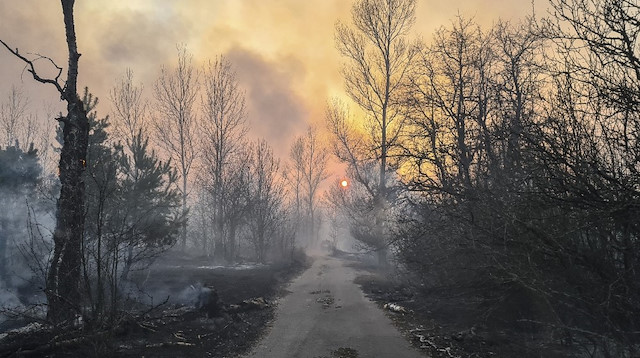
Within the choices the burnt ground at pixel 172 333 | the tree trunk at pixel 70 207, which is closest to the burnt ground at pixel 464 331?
the burnt ground at pixel 172 333

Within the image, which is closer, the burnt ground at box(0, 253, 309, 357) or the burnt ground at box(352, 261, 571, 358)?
the burnt ground at box(0, 253, 309, 357)

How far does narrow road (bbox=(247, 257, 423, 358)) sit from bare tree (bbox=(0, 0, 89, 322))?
16.3 ft

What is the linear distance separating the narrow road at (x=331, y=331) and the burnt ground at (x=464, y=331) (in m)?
0.54

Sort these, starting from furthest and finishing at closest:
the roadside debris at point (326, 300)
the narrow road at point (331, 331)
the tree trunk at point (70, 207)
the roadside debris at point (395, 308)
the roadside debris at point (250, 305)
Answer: the roadside debris at point (326, 300)
the roadside debris at point (395, 308)
the roadside debris at point (250, 305)
the tree trunk at point (70, 207)
the narrow road at point (331, 331)

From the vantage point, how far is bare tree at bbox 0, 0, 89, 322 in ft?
27.1

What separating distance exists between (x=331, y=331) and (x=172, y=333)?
3.97 m

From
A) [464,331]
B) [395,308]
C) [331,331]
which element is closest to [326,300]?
[395,308]

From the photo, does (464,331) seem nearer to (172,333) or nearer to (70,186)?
(172,333)

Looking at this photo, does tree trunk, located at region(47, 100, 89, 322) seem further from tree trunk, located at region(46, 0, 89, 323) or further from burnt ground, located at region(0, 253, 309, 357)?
burnt ground, located at region(0, 253, 309, 357)

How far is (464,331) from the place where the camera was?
8.63 m

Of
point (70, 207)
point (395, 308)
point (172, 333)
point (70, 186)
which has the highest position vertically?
point (70, 186)

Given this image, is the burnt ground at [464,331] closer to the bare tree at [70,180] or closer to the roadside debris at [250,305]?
the roadside debris at [250,305]

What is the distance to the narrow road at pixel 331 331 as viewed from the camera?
7.57 m

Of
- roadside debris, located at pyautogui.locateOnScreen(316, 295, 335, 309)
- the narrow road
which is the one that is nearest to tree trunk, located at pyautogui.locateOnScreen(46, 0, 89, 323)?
the narrow road
